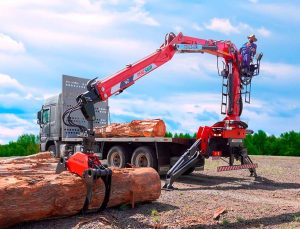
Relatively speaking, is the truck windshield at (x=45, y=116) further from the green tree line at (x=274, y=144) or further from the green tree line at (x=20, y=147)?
the green tree line at (x=274, y=144)

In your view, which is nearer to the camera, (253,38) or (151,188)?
(151,188)

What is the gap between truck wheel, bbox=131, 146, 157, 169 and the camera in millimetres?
13820

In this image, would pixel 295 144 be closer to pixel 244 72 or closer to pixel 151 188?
pixel 244 72

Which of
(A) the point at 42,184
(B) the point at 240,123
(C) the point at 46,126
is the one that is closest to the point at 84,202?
(A) the point at 42,184

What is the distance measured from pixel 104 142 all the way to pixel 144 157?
207 cm

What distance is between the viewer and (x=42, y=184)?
748 centimetres

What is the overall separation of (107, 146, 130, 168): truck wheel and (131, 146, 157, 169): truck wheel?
1.53 feet

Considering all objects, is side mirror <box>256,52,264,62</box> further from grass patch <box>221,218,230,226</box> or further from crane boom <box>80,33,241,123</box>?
grass patch <box>221,218,230,226</box>

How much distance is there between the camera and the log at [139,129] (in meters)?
14.0

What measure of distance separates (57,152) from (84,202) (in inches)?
406

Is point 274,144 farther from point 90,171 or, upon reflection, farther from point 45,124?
point 90,171

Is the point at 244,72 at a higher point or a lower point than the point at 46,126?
higher

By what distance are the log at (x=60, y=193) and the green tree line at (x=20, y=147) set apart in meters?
21.8

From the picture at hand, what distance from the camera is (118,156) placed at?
1526cm
